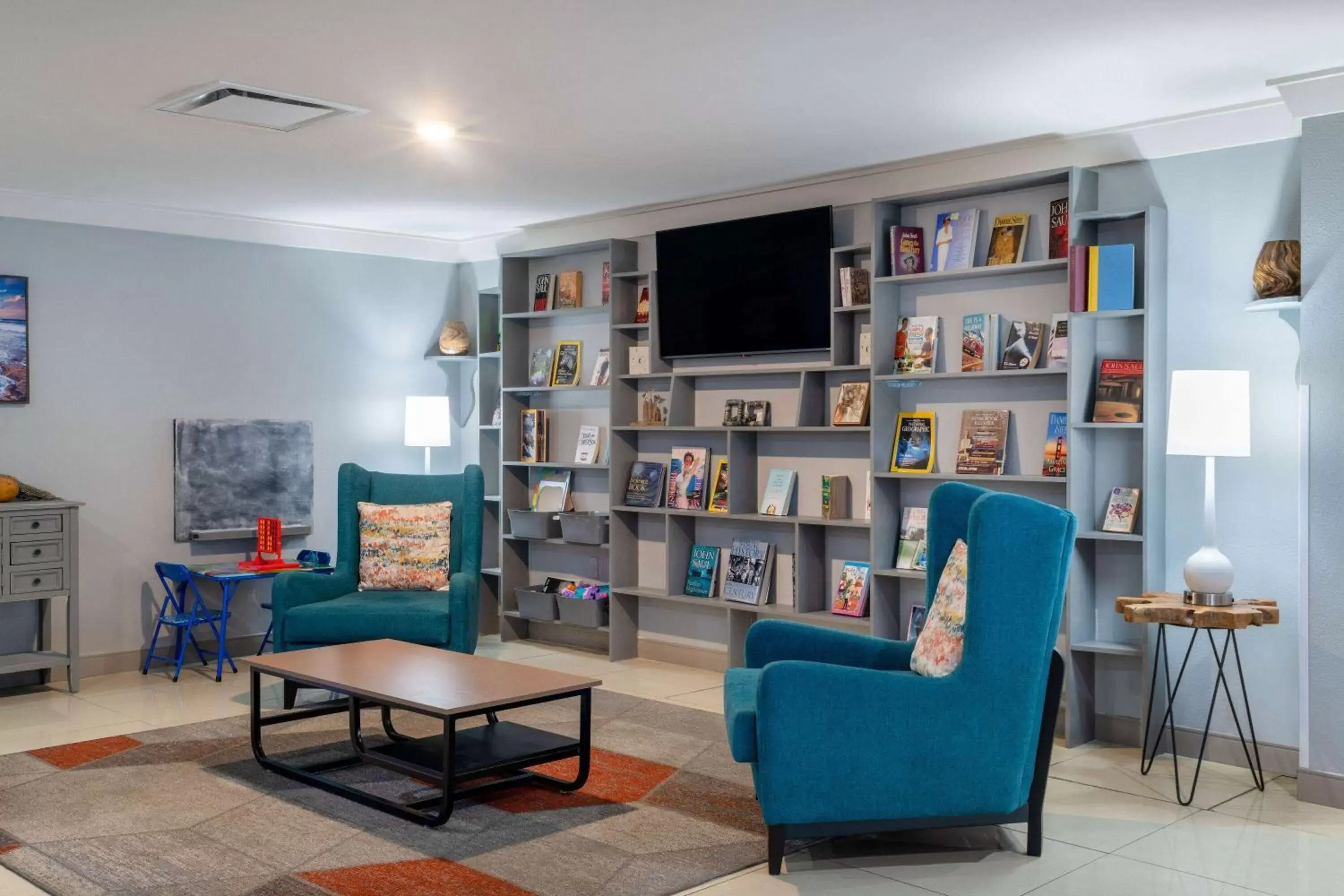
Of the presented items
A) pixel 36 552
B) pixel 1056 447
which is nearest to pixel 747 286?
pixel 1056 447

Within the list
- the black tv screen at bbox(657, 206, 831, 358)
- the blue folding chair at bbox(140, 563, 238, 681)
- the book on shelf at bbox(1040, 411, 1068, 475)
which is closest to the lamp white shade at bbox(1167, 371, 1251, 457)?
the book on shelf at bbox(1040, 411, 1068, 475)

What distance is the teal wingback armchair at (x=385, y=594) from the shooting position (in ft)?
18.3

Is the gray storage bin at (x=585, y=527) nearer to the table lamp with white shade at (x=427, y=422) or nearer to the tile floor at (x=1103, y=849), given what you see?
the table lamp with white shade at (x=427, y=422)

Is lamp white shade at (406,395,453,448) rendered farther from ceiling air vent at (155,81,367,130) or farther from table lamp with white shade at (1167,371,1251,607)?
table lamp with white shade at (1167,371,1251,607)

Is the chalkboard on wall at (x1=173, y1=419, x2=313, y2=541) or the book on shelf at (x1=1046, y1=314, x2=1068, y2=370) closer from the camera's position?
the book on shelf at (x1=1046, y1=314, x2=1068, y2=370)

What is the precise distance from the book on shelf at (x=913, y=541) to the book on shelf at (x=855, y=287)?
3.35 feet

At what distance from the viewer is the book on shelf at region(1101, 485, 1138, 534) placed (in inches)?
192

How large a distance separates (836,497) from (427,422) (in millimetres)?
2824

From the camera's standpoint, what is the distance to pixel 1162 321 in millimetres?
4910

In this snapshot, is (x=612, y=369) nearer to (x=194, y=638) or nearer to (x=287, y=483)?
(x=287, y=483)

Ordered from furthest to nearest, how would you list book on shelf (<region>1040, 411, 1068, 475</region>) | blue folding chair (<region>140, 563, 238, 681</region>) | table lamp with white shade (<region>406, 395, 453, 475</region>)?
table lamp with white shade (<region>406, 395, 453, 475</region>), blue folding chair (<region>140, 563, 238, 681</region>), book on shelf (<region>1040, 411, 1068, 475</region>)

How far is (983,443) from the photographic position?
17.7ft

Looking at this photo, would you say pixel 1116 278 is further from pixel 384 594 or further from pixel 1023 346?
pixel 384 594

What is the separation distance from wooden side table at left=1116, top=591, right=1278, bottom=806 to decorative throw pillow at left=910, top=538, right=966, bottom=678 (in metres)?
1.04
